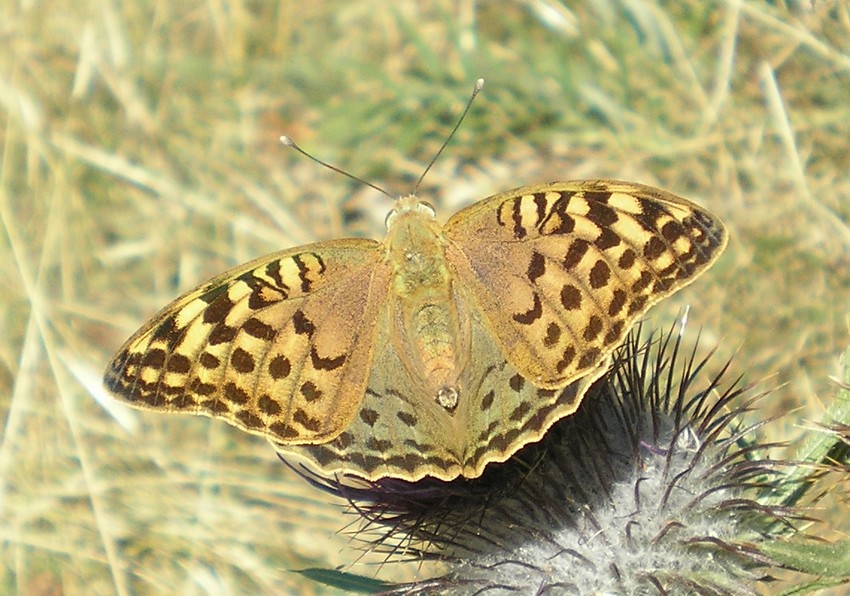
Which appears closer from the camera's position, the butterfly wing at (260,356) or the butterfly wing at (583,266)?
the butterfly wing at (583,266)

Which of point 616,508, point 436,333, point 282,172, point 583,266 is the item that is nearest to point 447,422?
point 436,333

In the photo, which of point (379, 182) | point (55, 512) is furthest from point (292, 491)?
point (379, 182)

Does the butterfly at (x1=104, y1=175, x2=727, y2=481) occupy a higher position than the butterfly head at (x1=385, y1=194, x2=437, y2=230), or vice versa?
Result: the butterfly head at (x1=385, y1=194, x2=437, y2=230)

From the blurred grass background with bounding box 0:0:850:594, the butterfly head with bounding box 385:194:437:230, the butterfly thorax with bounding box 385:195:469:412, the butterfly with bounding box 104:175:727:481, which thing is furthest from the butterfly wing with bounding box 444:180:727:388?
the blurred grass background with bounding box 0:0:850:594

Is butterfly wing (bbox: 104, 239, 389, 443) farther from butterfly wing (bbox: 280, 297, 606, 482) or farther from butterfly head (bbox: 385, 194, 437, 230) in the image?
butterfly head (bbox: 385, 194, 437, 230)

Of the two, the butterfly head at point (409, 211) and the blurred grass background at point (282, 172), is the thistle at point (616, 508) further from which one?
the blurred grass background at point (282, 172)

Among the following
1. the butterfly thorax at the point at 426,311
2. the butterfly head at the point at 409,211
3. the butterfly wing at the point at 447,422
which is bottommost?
the butterfly wing at the point at 447,422

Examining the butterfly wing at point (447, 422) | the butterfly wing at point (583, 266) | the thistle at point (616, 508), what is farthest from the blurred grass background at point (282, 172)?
the butterfly wing at point (447, 422)
